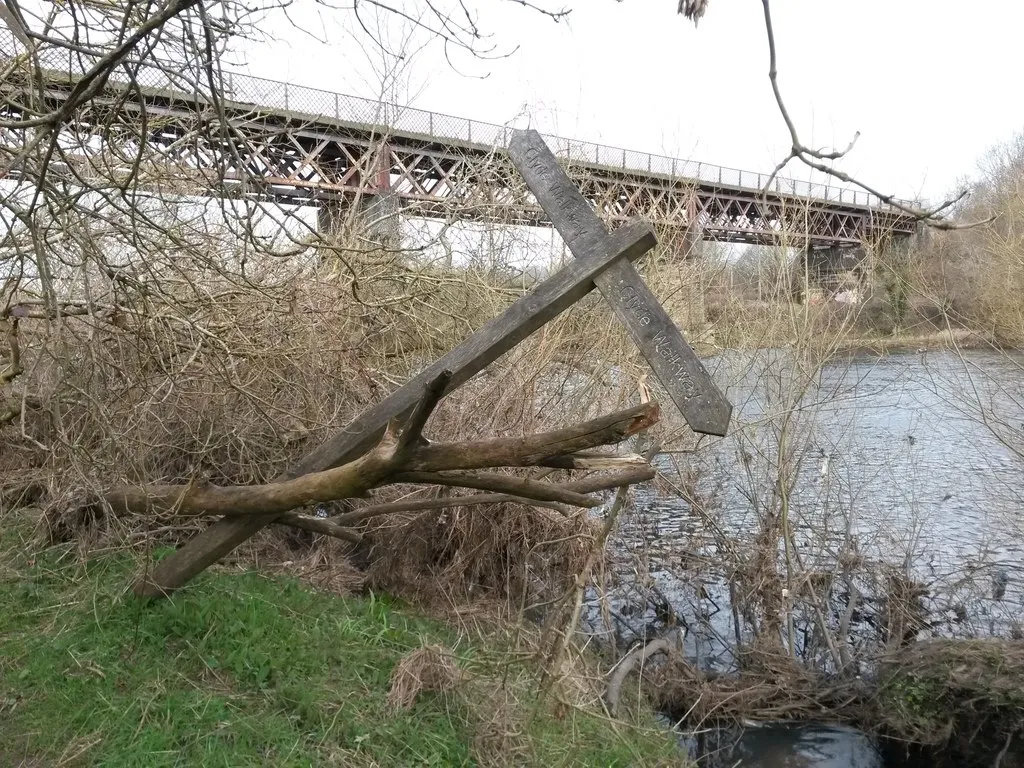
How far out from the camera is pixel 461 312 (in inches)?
318

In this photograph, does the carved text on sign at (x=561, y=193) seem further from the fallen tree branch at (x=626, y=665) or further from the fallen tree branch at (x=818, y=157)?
the fallen tree branch at (x=626, y=665)

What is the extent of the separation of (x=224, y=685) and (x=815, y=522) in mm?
6785

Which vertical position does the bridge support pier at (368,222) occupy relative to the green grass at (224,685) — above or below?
above

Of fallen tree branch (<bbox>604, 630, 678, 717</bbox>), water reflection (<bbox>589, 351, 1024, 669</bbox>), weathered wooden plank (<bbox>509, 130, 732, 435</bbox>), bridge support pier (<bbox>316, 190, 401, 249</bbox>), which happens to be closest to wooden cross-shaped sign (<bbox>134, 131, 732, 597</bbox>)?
weathered wooden plank (<bbox>509, 130, 732, 435</bbox>)

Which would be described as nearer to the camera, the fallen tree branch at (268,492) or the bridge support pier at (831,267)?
the fallen tree branch at (268,492)

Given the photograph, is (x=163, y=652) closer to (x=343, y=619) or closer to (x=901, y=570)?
(x=343, y=619)

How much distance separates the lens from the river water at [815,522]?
7340 mm

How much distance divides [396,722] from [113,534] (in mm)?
2585

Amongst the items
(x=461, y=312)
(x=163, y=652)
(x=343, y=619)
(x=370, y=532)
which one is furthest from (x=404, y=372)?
(x=163, y=652)

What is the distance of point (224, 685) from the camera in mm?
4121

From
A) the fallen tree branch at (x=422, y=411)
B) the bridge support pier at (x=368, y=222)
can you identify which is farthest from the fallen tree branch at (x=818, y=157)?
the bridge support pier at (x=368, y=222)

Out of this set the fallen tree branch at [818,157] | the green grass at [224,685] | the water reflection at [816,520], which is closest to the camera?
the fallen tree branch at [818,157]

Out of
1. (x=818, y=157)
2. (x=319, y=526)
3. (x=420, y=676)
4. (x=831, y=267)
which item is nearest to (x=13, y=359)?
(x=319, y=526)

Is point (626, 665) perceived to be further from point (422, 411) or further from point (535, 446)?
point (422, 411)
